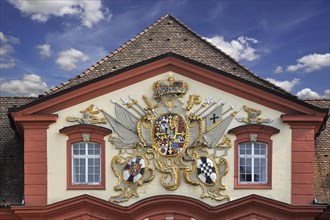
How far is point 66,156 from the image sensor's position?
542 inches

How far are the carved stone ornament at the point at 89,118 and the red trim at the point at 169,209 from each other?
2384 mm

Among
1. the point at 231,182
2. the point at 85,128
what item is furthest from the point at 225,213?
the point at 85,128

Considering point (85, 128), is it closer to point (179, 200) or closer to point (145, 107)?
point (145, 107)

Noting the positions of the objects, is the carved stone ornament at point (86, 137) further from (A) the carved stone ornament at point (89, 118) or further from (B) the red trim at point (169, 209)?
(B) the red trim at point (169, 209)

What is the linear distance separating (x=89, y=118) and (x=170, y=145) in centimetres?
277

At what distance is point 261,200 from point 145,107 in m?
4.75

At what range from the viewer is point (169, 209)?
536 inches

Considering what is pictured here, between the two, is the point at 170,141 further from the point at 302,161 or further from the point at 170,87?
the point at 302,161

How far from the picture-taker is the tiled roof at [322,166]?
46.3ft

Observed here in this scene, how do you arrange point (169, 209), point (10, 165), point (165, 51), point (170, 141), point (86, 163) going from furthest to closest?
point (165, 51) < point (10, 165) < point (86, 163) < point (170, 141) < point (169, 209)

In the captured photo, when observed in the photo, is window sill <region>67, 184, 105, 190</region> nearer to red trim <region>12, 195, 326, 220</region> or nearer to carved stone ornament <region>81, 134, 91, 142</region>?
red trim <region>12, 195, 326, 220</region>

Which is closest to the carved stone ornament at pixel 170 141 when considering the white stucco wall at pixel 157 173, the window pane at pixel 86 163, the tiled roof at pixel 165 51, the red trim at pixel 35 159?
the white stucco wall at pixel 157 173

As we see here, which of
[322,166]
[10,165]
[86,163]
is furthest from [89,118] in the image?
[322,166]

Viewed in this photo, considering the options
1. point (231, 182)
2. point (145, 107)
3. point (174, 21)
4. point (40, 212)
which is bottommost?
point (40, 212)
